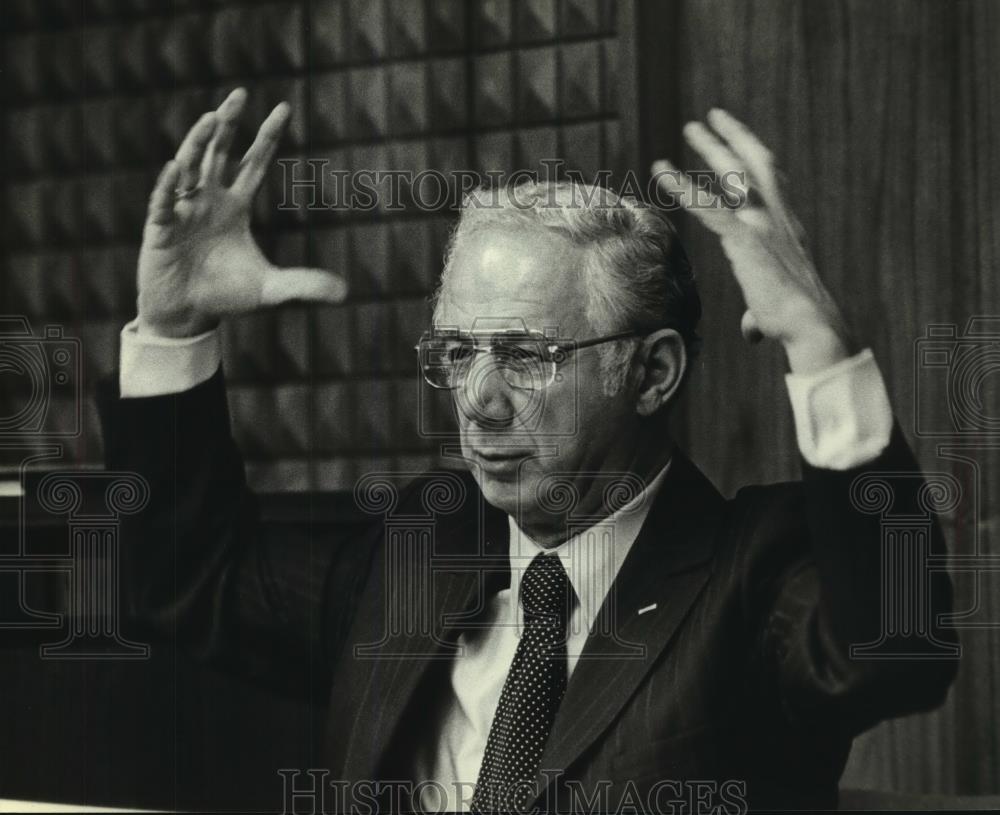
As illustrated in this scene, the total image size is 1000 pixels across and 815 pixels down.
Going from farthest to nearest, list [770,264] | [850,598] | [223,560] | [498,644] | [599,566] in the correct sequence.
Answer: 1. [223,560]
2. [498,644]
3. [599,566]
4. [770,264]
5. [850,598]

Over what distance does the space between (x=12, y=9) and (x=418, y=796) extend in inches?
103

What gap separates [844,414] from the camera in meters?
3.51

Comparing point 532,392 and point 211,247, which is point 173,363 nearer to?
point 211,247

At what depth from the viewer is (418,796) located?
3.89 meters

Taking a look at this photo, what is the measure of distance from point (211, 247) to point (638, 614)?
1.53 metres

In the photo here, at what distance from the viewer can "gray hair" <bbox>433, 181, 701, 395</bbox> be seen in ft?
12.2

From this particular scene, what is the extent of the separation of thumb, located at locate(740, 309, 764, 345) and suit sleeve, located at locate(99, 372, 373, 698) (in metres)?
1.16

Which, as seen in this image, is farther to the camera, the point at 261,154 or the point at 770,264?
the point at 261,154

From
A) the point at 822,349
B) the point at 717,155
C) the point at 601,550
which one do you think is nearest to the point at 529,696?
the point at 601,550

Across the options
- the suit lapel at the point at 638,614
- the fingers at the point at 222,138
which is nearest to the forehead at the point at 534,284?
the suit lapel at the point at 638,614

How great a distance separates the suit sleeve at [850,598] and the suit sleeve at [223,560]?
1142mm

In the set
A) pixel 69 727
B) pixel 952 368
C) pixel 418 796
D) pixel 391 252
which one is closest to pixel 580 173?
pixel 391 252

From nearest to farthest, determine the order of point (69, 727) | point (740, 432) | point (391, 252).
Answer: point (740, 432)
point (391, 252)
point (69, 727)

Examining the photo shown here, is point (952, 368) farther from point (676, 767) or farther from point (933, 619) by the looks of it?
point (676, 767)
